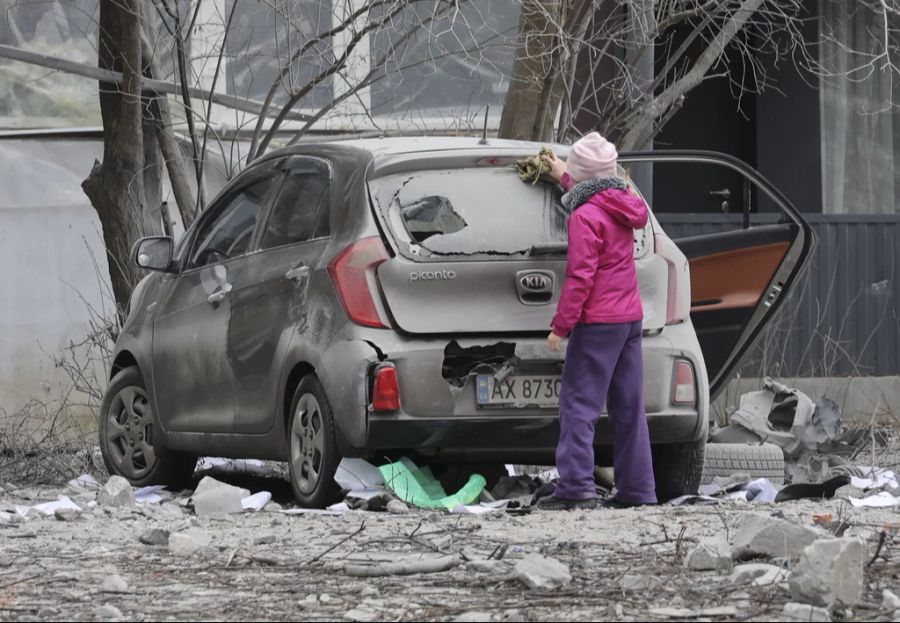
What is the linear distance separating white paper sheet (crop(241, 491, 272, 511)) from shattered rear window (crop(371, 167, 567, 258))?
4.34 ft

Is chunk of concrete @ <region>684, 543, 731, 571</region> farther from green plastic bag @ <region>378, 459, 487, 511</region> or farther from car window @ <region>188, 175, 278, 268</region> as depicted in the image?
car window @ <region>188, 175, 278, 268</region>

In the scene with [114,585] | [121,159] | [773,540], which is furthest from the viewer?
[121,159]

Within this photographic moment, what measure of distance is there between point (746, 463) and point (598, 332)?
1921 millimetres

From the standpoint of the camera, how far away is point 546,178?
25.4 feet

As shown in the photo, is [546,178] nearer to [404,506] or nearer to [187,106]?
[404,506]

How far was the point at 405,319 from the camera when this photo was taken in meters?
7.38

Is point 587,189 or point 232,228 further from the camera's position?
point 232,228

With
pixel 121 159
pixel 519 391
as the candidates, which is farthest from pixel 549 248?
pixel 121 159

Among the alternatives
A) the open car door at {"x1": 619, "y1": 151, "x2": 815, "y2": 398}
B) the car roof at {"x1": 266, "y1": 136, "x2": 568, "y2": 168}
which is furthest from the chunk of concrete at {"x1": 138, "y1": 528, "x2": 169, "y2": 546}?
the open car door at {"x1": 619, "y1": 151, "x2": 815, "y2": 398}

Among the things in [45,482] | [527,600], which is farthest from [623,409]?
[45,482]

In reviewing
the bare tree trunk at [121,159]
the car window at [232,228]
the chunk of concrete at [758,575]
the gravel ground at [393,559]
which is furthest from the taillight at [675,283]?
the bare tree trunk at [121,159]

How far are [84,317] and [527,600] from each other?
10646 mm

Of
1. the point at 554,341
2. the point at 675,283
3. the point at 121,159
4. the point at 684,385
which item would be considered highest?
the point at 121,159

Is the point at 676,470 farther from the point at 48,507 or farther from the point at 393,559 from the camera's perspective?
the point at 48,507
